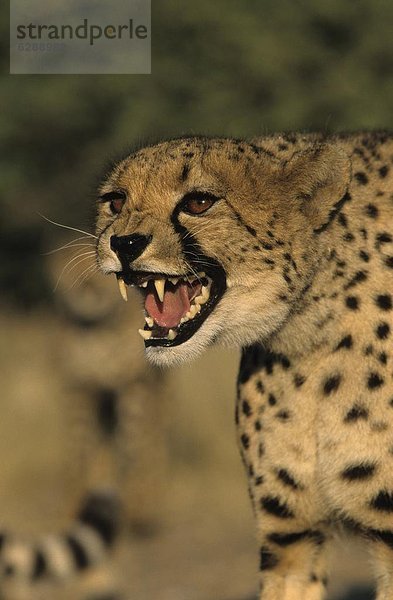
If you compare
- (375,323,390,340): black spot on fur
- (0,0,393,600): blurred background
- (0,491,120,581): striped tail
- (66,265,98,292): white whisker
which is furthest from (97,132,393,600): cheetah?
(0,0,393,600): blurred background

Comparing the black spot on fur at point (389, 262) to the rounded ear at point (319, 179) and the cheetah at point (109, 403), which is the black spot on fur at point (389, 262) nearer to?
the rounded ear at point (319, 179)

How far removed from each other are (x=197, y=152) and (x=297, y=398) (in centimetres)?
68

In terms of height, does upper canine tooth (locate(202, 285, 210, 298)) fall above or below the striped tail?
above

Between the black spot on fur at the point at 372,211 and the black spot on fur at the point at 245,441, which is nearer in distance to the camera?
the black spot on fur at the point at 372,211

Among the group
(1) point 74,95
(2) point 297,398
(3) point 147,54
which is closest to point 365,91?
(3) point 147,54

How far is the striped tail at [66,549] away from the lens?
15.7 feet

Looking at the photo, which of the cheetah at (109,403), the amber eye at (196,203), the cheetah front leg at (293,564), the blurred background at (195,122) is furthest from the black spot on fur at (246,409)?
the cheetah at (109,403)

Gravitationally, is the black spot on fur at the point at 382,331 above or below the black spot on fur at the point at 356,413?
above

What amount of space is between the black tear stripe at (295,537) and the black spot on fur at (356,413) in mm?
366

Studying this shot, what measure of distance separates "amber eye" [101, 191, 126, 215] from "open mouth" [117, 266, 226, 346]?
0.19 m

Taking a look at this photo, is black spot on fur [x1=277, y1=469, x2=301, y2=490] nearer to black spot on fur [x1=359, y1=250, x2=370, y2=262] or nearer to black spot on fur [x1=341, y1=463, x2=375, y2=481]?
black spot on fur [x1=341, y1=463, x2=375, y2=481]

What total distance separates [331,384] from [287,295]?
0.98 ft

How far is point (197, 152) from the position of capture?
344cm

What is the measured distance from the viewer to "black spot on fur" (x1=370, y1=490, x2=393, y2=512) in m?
3.54
